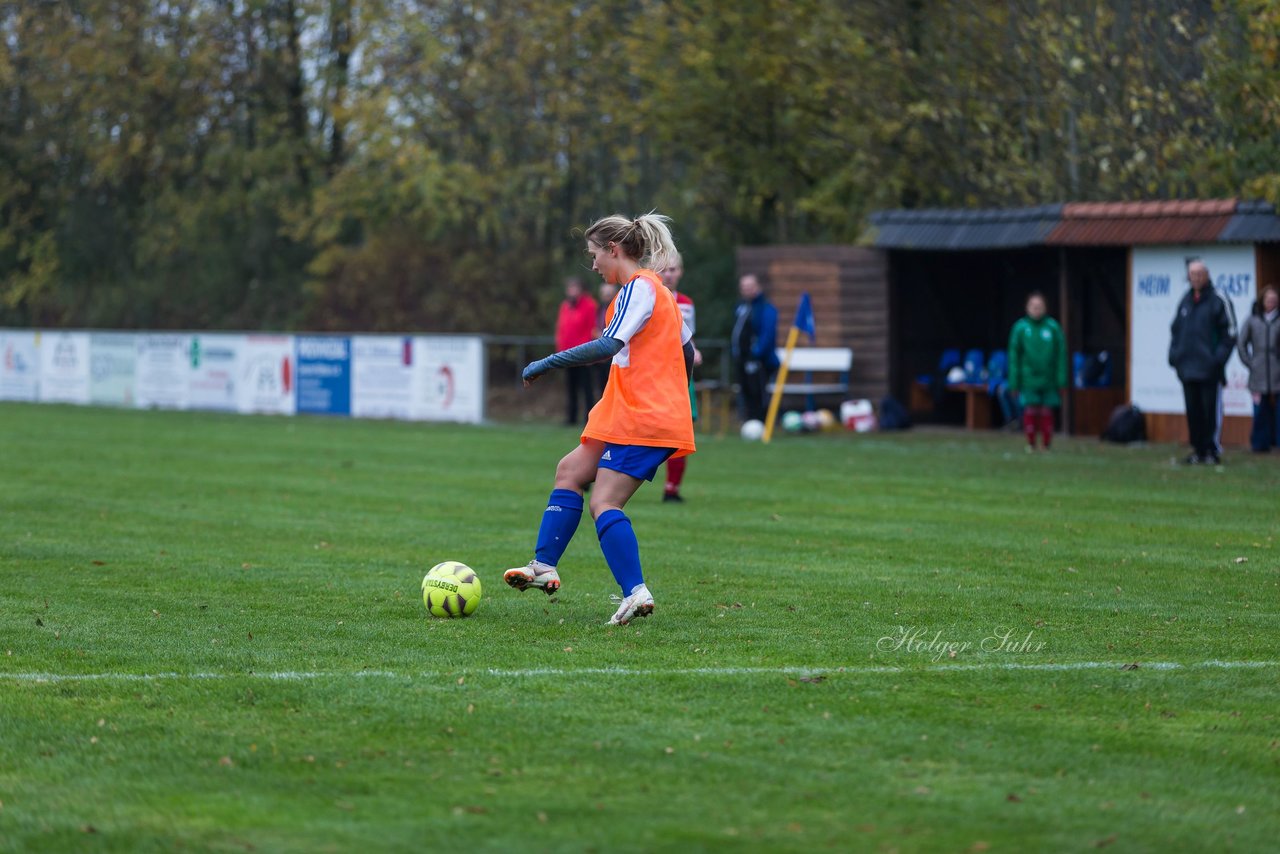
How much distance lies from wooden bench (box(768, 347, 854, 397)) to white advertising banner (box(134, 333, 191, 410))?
11.5 meters

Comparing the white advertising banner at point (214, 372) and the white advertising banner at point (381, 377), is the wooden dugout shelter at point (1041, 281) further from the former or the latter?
the white advertising banner at point (214, 372)

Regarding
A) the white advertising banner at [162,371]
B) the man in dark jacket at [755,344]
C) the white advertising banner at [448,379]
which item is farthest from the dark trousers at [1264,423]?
the white advertising banner at [162,371]

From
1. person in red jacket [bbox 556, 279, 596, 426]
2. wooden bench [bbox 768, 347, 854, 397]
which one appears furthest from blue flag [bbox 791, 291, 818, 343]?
person in red jacket [bbox 556, 279, 596, 426]

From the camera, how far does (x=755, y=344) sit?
23156 millimetres

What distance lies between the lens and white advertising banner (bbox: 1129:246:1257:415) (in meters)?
20.5

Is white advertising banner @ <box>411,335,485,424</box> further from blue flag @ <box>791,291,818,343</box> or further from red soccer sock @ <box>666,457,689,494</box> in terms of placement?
red soccer sock @ <box>666,457,689,494</box>

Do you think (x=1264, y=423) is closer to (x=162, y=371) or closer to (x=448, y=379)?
(x=448, y=379)

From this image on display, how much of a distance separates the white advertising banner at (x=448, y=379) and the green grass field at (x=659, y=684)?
12.7 meters

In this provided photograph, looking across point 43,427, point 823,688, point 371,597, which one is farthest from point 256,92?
point 823,688

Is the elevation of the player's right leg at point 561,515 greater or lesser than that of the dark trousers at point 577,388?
lesser

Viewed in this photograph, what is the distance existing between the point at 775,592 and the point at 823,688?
2.74 m

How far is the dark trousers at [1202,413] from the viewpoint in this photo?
17.8 m

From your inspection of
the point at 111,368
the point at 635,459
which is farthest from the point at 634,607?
the point at 111,368

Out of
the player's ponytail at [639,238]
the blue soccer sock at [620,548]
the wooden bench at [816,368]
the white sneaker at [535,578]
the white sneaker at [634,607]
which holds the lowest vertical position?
the white sneaker at [634,607]
